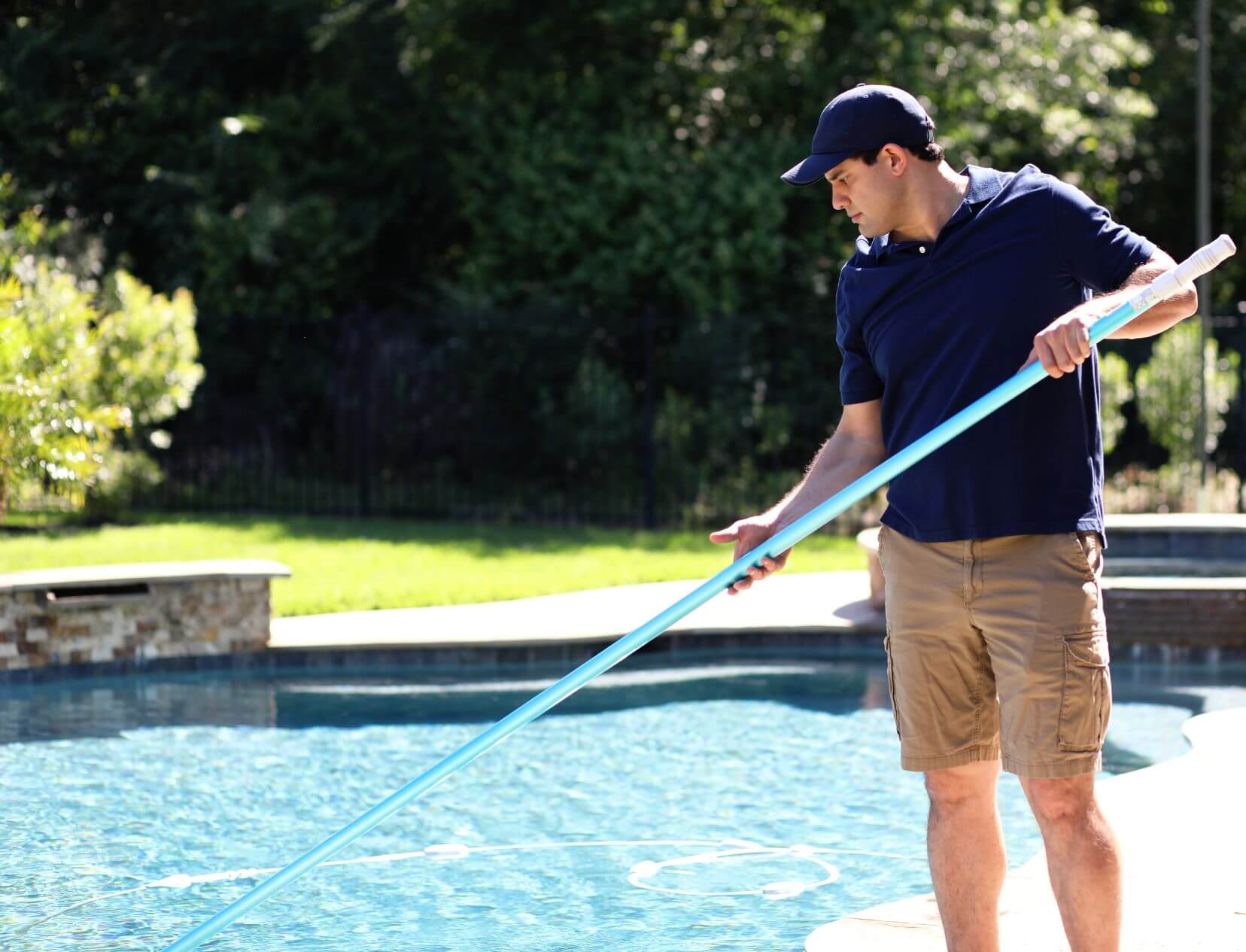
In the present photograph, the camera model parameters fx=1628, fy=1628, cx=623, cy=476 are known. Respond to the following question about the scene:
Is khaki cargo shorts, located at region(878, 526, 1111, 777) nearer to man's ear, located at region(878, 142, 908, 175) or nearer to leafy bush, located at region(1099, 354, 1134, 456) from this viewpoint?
man's ear, located at region(878, 142, 908, 175)

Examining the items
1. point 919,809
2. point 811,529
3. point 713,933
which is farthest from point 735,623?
point 811,529

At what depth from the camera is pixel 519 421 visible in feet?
50.9

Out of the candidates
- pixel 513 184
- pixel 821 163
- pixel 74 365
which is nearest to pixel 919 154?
pixel 821 163

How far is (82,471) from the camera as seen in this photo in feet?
29.7

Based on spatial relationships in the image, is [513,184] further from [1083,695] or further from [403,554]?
[1083,695]

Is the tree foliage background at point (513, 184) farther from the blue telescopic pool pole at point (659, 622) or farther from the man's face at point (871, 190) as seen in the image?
the man's face at point (871, 190)

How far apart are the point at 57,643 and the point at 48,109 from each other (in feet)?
35.2

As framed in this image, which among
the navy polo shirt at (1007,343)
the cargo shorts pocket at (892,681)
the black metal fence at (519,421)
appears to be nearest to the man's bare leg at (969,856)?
the cargo shorts pocket at (892,681)

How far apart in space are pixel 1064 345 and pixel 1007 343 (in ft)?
0.75

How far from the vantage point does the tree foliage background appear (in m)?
15.1

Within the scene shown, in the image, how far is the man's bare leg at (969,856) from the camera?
10.2ft

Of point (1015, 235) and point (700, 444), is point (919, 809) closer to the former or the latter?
point (1015, 235)

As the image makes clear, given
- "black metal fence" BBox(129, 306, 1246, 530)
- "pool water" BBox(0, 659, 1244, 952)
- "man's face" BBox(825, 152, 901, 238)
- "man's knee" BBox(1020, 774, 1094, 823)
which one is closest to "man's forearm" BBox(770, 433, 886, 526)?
"man's face" BBox(825, 152, 901, 238)

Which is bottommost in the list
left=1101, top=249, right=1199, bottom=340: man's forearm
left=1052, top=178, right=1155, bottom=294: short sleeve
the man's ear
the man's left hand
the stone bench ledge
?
the stone bench ledge
